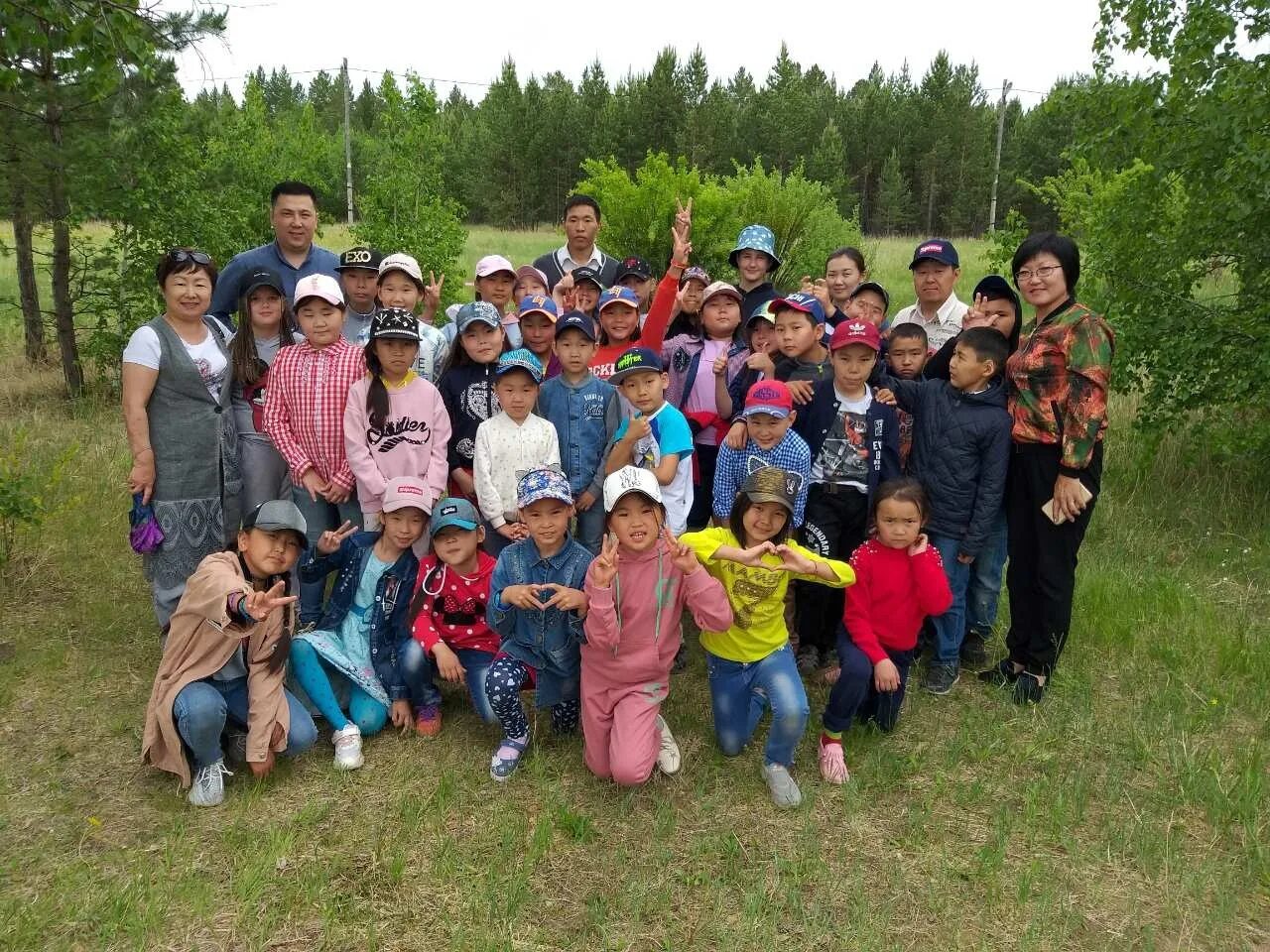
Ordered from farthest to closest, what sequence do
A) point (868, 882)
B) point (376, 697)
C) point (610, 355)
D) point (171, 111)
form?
point (171, 111), point (610, 355), point (376, 697), point (868, 882)

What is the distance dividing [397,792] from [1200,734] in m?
3.65

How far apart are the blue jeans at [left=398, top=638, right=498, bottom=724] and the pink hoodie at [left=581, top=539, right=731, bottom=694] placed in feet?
1.95

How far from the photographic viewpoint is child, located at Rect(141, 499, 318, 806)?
321cm

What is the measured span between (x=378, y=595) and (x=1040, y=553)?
3.18m

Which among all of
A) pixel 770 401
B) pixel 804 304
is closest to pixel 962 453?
pixel 770 401

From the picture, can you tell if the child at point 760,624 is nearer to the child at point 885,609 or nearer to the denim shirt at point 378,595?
the child at point 885,609

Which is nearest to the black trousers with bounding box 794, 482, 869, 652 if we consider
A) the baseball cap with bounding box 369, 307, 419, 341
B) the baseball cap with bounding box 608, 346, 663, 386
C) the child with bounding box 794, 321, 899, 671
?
the child with bounding box 794, 321, 899, 671

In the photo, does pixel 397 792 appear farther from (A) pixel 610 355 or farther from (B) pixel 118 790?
(A) pixel 610 355

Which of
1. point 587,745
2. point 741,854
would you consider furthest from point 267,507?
point 741,854

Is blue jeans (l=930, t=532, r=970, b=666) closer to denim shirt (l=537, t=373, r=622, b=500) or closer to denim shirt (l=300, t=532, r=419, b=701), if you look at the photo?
denim shirt (l=537, t=373, r=622, b=500)

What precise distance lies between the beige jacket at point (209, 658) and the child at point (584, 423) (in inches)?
61.5

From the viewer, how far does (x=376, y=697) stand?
3.75 m

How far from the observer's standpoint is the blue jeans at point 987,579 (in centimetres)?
427

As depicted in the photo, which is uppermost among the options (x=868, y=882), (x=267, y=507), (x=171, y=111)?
(x=171, y=111)
